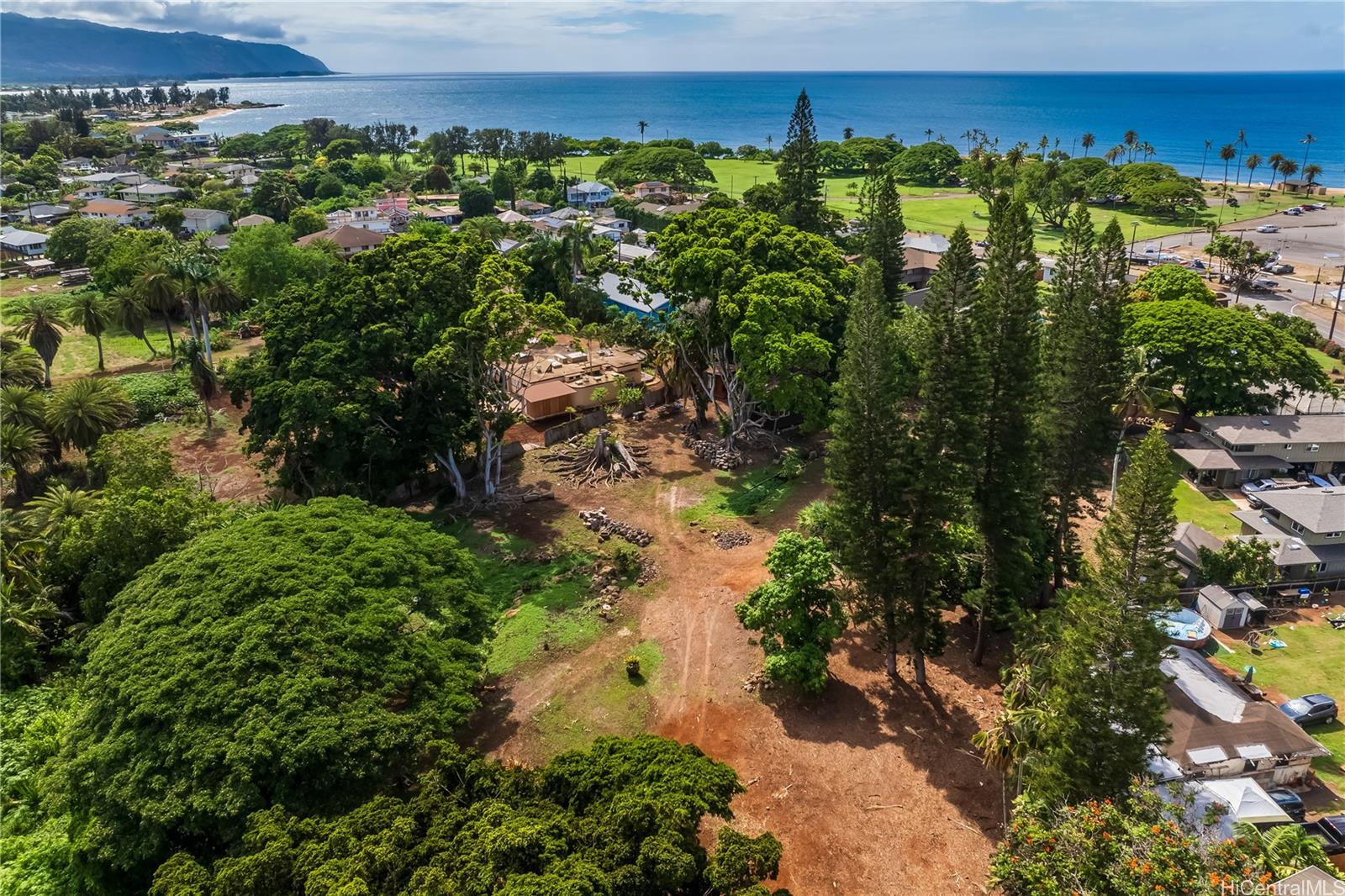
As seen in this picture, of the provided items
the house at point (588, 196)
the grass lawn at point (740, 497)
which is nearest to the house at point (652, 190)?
the house at point (588, 196)

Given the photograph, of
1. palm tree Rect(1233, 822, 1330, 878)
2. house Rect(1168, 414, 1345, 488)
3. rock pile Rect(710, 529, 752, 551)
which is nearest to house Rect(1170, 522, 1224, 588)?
house Rect(1168, 414, 1345, 488)

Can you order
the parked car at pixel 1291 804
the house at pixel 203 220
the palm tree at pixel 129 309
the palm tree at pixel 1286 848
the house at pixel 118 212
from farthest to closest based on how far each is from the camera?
the house at pixel 118 212
the house at pixel 203 220
the palm tree at pixel 129 309
the parked car at pixel 1291 804
the palm tree at pixel 1286 848

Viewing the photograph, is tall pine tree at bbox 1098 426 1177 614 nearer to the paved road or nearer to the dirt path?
the dirt path

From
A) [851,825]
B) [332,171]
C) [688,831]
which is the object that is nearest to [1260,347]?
[851,825]

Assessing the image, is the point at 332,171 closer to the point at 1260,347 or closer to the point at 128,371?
the point at 128,371

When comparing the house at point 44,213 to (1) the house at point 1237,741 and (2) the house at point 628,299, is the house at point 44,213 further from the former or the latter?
(1) the house at point 1237,741

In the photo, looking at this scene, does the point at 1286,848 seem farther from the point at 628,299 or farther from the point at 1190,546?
the point at 628,299

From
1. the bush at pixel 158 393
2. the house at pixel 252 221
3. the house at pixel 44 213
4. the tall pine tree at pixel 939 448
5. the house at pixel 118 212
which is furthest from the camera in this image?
the house at pixel 118 212
